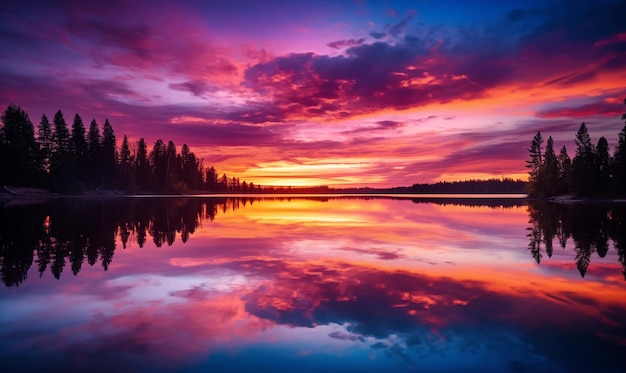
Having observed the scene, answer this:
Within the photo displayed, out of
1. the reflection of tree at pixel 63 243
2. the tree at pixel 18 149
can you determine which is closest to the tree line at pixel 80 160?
the tree at pixel 18 149

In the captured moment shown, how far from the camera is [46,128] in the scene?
9156 centimetres

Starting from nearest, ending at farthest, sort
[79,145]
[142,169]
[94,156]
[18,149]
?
[18,149], [79,145], [94,156], [142,169]

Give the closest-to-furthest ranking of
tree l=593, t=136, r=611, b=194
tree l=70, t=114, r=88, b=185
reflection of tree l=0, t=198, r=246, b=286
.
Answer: reflection of tree l=0, t=198, r=246, b=286 < tree l=593, t=136, r=611, b=194 < tree l=70, t=114, r=88, b=185

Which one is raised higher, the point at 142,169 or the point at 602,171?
the point at 142,169

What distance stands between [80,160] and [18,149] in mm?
22427

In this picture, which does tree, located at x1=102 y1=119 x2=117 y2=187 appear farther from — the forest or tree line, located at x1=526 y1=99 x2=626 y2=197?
tree line, located at x1=526 y1=99 x2=626 y2=197

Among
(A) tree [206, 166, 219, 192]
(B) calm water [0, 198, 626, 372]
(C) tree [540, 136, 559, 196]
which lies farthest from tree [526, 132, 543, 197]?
(A) tree [206, 166, 219, 192]

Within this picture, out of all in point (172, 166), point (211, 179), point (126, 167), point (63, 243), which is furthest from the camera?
point (211, 179)

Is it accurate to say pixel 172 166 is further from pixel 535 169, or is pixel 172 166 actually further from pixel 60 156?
pixel 535 169

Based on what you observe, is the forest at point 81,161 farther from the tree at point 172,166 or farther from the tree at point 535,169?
→ the tree at point 535,169

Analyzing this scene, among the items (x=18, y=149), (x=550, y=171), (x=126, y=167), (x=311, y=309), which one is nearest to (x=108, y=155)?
(x=126, y=167)

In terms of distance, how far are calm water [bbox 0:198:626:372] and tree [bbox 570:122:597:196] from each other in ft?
251

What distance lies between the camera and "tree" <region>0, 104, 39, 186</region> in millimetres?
75000

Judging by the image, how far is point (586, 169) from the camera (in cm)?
7638
